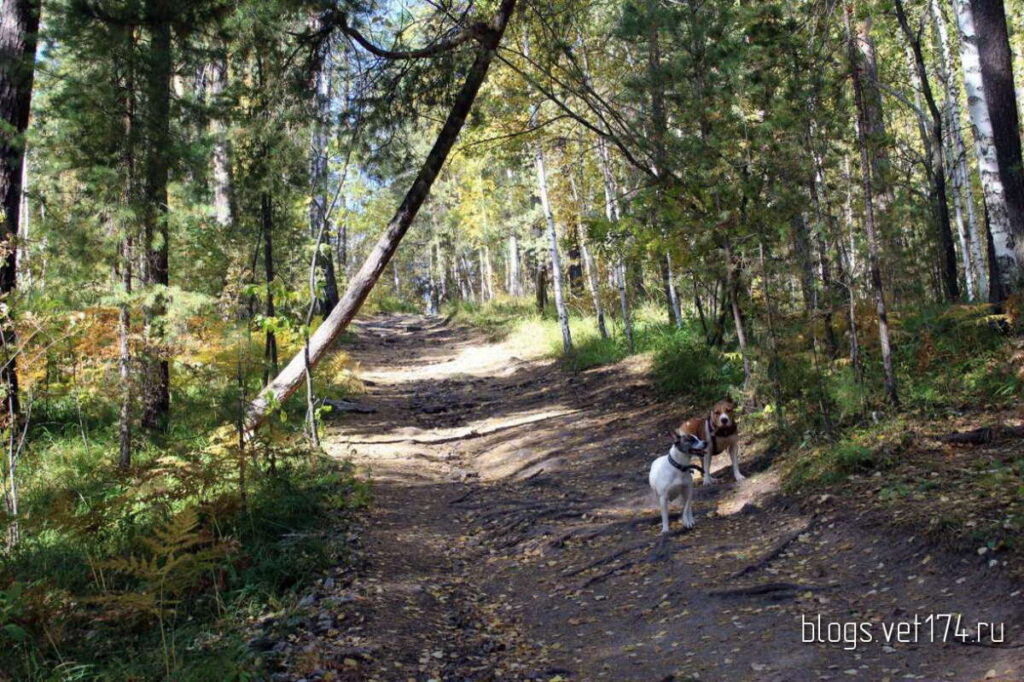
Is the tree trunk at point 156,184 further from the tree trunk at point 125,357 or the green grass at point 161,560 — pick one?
the green grass at point 161,560

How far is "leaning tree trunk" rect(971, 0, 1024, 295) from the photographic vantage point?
9273 mm

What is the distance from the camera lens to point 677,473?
6.34 metres

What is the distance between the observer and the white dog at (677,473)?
20.5 ft

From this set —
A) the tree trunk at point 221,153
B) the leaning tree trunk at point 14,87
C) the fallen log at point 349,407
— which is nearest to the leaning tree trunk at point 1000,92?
the tree trunk at point 221,153

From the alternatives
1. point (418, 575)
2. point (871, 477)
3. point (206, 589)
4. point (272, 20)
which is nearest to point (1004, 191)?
point (871, 477)

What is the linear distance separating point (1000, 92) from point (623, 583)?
821cm

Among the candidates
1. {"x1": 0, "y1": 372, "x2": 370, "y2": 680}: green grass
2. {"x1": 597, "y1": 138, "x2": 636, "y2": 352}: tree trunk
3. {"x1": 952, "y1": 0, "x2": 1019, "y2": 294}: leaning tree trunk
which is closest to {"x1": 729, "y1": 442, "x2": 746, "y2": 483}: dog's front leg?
{"x1": 0, "y1": 372, "x2": 370, "y2": 680}: green grass

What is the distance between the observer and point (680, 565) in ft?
19.0

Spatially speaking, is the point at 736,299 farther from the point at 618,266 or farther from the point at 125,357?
the point at 125,357

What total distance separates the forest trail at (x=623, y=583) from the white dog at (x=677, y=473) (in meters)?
0.25

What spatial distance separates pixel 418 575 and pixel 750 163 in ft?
18.6

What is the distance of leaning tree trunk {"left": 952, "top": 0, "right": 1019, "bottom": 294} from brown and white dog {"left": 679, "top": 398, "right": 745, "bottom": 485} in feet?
14.4

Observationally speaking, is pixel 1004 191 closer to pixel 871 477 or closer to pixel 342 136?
pixel 871 477

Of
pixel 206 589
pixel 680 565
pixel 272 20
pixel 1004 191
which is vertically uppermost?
pixel 272 20
